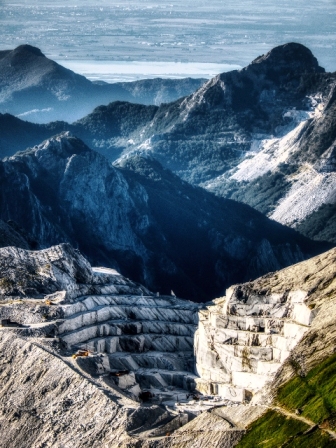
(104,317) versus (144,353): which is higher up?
(104,317)

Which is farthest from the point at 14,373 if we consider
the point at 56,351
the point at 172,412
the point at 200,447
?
the point at 200,447

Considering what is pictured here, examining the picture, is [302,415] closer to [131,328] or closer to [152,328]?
[131,328]

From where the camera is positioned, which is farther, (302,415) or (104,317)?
(104,317)

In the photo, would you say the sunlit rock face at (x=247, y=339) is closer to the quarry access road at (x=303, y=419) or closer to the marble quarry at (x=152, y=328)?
the marble quarry at (x=152, y=328)

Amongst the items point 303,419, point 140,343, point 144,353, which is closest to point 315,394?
point 303,419

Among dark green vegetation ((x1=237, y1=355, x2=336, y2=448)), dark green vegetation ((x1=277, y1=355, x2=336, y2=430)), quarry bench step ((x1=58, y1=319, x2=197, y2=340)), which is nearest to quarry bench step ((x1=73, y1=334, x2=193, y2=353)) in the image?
quarry bench step ((x1=58, y1=319, x2=197, y2=340))

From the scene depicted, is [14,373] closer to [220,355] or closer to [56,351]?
[56,351]
